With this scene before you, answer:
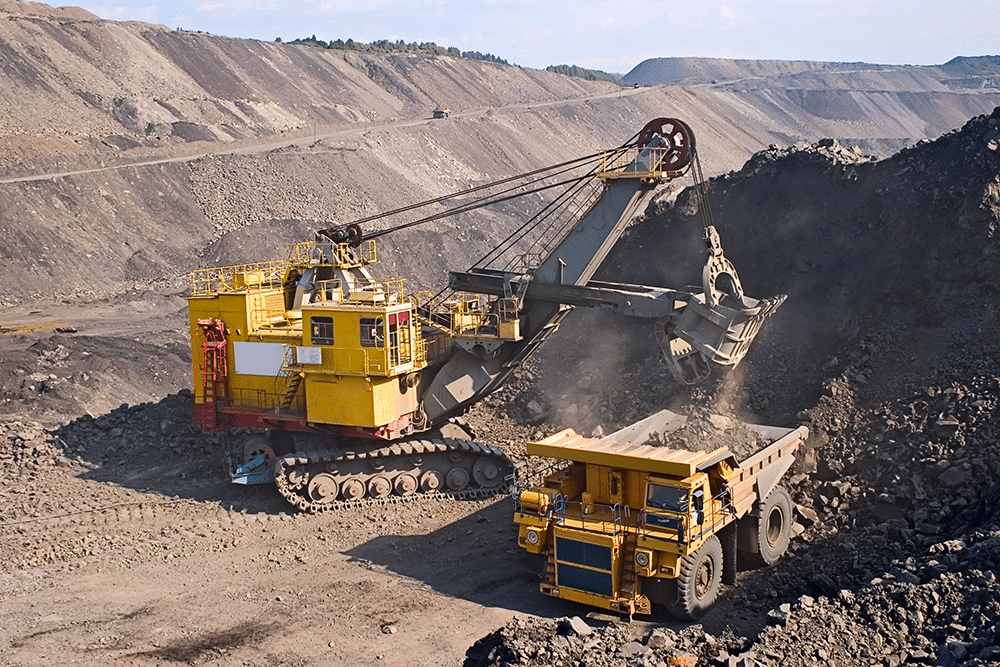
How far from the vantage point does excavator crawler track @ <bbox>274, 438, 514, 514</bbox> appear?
1466 cm

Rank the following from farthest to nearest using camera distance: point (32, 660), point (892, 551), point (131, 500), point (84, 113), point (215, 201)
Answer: point (84, 113)
point (215, 201)
point (131, 500)
point (892, 551)
point (32, 660)

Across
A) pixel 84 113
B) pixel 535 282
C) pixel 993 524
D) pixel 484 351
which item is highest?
pixel 84 113

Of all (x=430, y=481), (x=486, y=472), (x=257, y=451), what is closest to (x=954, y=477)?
(x=486, y=472)

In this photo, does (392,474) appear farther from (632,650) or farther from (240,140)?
(240,140)

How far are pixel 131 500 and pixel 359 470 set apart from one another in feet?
12.0

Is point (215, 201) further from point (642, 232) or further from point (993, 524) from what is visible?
point (993, 524)

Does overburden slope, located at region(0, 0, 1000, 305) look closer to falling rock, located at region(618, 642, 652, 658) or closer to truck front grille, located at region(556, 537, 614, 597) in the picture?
truck front grille, located at region(556, 537, 614, 597)

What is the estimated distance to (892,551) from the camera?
452 inches

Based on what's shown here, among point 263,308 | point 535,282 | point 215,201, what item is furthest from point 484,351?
point 215,201

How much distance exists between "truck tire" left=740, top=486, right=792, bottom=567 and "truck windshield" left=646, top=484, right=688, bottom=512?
183 centimetres

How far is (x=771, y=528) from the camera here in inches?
484

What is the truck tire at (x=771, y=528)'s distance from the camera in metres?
11.8

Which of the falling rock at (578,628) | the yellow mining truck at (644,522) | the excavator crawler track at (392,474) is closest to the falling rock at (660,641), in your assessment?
the falling rock at (578,628)

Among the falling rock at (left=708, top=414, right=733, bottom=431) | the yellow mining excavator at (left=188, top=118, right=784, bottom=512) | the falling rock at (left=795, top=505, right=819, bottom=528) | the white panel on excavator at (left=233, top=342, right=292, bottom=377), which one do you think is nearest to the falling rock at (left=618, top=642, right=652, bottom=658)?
Result: the falling rock at (left=708, top=414, right=733, bottom=431)
